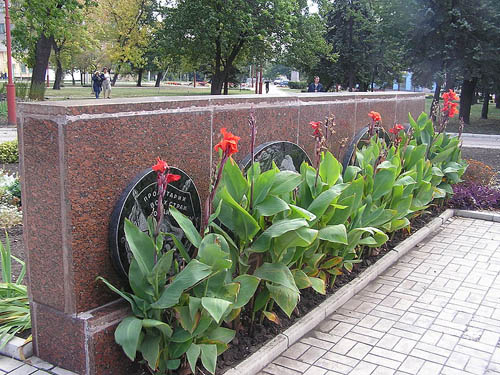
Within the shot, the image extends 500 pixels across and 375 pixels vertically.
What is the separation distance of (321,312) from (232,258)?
1.08 meters

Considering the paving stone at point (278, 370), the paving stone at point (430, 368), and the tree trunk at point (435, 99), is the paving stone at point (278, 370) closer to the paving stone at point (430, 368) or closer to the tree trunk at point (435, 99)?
the paving stone at point (430, 368)

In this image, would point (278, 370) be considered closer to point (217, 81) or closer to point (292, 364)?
point (292, 364)

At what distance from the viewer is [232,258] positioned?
362 cm

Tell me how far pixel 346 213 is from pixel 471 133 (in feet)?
55.9

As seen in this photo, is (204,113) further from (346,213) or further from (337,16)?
(337,16)

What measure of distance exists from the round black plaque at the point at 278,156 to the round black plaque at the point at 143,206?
680 mm

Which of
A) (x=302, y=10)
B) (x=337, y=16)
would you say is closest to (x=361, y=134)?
(x=302, y=10)

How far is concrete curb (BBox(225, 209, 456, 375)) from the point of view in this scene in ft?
11.4

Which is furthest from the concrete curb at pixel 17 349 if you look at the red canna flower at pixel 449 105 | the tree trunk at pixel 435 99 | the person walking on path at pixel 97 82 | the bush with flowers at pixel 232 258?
the person walking on path at pixel 97 82

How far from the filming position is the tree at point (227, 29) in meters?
25.0

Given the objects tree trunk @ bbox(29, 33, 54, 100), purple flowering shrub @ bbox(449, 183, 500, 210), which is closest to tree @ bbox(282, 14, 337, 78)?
tree trunk @ bbox(29, 33, 54, 100)

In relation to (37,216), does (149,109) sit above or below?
above

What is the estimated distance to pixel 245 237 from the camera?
355 cm

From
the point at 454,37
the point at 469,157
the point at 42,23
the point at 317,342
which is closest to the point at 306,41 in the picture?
the point at 454,37
